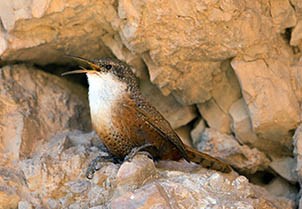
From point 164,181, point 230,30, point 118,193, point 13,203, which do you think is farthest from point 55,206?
point 230,30

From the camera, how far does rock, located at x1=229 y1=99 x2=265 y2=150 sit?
4.26 m

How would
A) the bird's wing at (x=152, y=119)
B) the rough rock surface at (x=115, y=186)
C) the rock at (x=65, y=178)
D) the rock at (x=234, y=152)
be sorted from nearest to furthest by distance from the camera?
the rough rock surface at (x=115, y=186) → the rock at (x=65, y=178) → the bird's wing at (x=152, y=119) → the rock at (x=234, y=152)

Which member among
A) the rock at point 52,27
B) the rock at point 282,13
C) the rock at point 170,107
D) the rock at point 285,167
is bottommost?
the rock at point 285,167

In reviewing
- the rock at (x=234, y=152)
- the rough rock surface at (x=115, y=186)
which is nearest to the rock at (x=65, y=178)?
the rough rock surface at (x=115, y=186)

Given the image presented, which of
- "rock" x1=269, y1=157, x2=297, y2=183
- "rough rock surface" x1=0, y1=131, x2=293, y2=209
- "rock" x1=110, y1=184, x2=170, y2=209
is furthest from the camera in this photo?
"rock" x1=269, y1=157, x2=297, y2=183

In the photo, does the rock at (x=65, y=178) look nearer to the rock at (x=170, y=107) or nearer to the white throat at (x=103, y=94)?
the white throat at (x=103, y=94)

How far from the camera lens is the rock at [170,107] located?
4609 mm

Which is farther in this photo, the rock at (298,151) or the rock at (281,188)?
the rock at (281,188)

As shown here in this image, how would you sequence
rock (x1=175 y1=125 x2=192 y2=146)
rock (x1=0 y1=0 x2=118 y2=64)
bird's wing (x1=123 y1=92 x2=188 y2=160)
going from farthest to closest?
rock (x1=175 y1=125 x2=192 y2=146) → rock (x1=0 y1=0 x2=118 y2=64) → bird's wing (x1=123 y1=92 x2=188 y2=160)

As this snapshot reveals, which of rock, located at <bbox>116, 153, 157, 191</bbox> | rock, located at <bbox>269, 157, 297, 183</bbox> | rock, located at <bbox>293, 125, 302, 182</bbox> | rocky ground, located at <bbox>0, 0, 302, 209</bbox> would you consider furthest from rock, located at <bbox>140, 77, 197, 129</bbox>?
rock, located at <bbox>116, 153, 157, 191</bbox>

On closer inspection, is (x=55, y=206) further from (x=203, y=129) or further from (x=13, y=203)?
(x=203, y=129)

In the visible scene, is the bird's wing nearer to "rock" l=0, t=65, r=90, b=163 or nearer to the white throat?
the white throat

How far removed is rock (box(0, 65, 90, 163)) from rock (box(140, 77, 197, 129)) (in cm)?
53

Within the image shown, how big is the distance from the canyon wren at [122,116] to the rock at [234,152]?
52cm
